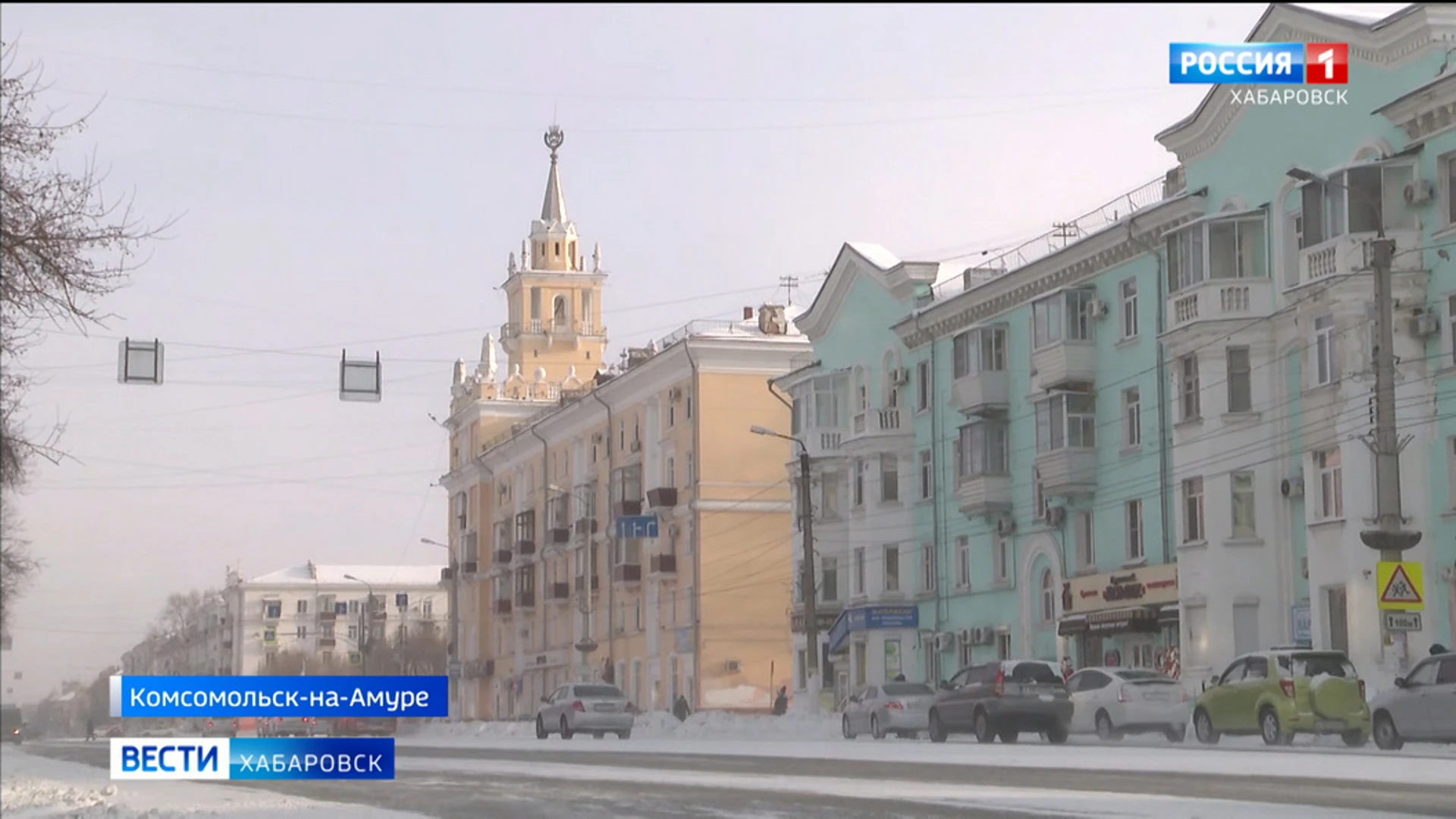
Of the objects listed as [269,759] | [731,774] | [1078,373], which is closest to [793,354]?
[1078,373]

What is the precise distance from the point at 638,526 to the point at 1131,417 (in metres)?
32.3

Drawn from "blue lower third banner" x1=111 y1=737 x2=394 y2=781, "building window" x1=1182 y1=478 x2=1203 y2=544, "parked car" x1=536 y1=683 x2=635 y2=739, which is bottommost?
"parked car" x1=536 y1=683 x2=635 y2=739

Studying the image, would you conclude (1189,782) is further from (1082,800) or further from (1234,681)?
(1234,681)

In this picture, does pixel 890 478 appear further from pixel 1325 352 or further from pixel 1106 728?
pixel 1106 728

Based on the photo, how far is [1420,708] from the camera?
29.2 meters

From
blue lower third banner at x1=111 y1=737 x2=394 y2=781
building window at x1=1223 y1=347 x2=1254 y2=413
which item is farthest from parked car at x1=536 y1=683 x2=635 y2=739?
blue lower third banner at x1=111 y1=737 x2=394 y2=781

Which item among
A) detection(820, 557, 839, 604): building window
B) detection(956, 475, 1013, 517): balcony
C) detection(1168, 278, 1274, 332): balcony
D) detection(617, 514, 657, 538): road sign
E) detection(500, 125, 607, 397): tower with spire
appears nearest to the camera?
detection(1168, 278, 1274, 332): balcony

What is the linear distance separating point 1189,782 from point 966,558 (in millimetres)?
39667

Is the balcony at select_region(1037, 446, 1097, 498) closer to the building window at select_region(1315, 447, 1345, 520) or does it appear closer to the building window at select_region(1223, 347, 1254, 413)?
the building window at select_region(1223, 347, 1254, 413)

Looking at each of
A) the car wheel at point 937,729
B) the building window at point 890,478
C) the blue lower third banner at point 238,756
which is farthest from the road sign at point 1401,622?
the building window at point 890,478

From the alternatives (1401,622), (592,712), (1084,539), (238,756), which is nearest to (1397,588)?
(1401,622)

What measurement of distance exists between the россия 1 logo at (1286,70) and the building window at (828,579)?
27048mm

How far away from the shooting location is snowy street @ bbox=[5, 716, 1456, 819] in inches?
691

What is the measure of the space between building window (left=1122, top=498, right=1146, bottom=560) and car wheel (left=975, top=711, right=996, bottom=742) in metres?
14.1
